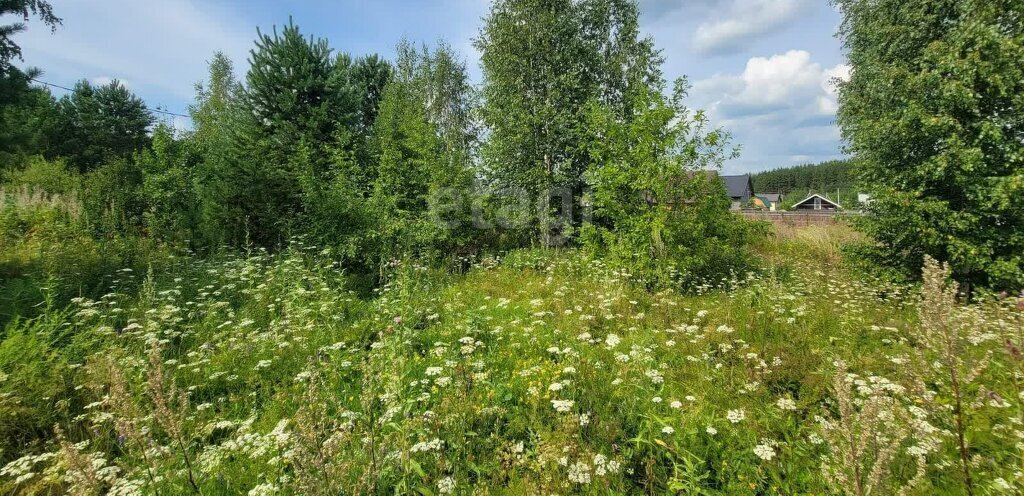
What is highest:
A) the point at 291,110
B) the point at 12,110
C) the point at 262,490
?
the point at 291,110

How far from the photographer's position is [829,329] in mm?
4430

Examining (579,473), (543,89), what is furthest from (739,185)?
(579,473)

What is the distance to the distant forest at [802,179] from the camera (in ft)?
308

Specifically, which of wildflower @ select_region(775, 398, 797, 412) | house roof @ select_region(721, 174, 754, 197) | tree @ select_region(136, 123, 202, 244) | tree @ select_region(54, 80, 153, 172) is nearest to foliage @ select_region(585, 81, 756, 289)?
wildflower @ select_region(775, 398, 797, 412)

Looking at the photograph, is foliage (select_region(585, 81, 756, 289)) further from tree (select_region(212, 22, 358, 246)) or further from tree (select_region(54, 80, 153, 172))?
tree (select_region(54, 80, 153, 172))

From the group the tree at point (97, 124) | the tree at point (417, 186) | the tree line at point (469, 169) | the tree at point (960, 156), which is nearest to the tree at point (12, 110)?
the tree line at point (469, 169)

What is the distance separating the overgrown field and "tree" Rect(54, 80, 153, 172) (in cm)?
3022

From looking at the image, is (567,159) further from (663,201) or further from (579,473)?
(579,473)

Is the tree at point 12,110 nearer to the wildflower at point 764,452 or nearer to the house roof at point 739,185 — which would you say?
the wildflower at point 764,452

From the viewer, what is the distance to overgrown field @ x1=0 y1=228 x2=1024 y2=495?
1.84m

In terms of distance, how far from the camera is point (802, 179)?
102m

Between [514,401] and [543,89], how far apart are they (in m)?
10.8

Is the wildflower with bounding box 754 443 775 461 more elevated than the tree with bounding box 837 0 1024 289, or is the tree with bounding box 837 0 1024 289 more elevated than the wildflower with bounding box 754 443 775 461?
the tree with bounding box 837 0 1024 289

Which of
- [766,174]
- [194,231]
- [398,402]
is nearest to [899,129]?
[398,402]
